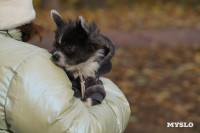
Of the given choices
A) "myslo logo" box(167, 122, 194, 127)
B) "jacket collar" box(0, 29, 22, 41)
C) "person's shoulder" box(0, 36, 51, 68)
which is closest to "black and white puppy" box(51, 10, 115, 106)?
"jacket collar" box(0, 29, 22, 41)

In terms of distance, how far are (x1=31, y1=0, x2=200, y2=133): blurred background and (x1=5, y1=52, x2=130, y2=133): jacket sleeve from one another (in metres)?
1.00

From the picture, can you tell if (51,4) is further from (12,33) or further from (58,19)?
(12,33)

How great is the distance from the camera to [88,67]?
294 centimetres

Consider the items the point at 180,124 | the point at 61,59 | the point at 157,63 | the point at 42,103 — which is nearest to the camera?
the point at 42,103

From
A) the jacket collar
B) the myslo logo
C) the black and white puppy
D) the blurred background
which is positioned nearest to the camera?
the jacket collar

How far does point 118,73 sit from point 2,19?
242 inches

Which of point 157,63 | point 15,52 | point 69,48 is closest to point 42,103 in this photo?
point 15,52

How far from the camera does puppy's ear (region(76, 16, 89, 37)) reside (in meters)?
2.69

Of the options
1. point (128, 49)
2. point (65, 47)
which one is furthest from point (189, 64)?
point (65, 47)

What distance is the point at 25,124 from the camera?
201 cm

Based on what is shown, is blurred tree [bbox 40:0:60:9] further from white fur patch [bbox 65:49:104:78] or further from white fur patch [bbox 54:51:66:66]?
white fur patch [bbox 54:51:66:66]

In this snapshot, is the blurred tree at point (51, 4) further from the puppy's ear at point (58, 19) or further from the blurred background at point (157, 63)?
the puppy's ear at point (58, 19)

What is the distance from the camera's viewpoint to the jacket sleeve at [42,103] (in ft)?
6.50

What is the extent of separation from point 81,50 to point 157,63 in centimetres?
603
